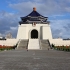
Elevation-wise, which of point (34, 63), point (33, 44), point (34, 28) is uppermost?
point (34, 28)

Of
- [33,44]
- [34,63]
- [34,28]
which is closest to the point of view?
[34,63]

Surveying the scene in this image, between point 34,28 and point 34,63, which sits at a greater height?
point 34,28

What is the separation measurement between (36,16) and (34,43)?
49.0 feet

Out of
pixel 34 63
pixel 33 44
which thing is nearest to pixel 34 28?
pixel 33 44

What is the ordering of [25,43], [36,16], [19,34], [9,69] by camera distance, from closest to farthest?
[9,69]
[25,43]
[19,34]
[36,16]

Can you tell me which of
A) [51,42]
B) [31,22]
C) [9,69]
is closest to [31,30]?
[31,22]

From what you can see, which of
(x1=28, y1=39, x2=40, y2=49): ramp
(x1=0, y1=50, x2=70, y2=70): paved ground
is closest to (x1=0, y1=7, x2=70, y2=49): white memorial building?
(x1=28, y1=39, x2=40, y2=49): ramp

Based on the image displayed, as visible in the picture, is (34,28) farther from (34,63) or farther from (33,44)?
(34,63)

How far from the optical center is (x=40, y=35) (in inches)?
2461

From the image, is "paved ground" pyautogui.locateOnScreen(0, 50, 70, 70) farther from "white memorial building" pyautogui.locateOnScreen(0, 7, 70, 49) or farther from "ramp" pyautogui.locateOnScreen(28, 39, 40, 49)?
"white memorial building" pyautogui.locateOnScreen(0, 7, 70, 49)

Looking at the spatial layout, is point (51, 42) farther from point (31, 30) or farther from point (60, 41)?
point (31, 30)

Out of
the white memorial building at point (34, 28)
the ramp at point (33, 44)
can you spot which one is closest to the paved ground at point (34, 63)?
the ramp at point (33, 44)

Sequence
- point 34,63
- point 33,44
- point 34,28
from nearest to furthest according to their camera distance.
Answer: point 34,63 → point 33,44 → point 34,28

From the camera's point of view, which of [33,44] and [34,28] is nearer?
[33,44]
